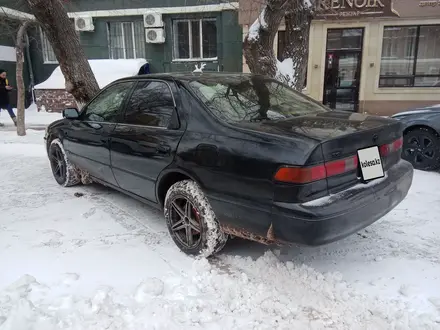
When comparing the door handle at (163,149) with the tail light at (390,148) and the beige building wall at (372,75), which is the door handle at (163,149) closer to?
the tail light at (390,148)

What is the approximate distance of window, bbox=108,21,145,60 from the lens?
1622 cm

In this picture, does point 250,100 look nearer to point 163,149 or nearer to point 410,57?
point 163,149

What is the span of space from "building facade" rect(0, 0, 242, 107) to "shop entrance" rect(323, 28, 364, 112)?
11.7 ft

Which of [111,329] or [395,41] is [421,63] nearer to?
[395,41]

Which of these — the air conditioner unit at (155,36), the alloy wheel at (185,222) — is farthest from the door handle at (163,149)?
the air conditioner unit at (155,36)

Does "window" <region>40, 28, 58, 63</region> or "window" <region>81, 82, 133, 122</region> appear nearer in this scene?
"window" <region>81, 82, 133, 122</region>

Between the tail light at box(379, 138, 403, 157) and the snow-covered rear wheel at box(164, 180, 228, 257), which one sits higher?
the tail light at box(379, 138, 403, 157)

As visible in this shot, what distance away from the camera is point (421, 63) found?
13570mm

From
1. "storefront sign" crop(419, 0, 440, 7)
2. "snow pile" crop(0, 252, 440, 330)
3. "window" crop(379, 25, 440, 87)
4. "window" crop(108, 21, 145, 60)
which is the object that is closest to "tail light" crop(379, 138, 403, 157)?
"snow pile" crop(0, 252, 440, 330)

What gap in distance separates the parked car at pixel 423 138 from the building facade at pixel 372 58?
27.8ft

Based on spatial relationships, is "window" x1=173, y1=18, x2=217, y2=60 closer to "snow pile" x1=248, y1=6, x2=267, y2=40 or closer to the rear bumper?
"snow pile" x1=248, y1=6, x2=267, y2=40

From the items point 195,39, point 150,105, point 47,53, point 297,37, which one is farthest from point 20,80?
point 47,53

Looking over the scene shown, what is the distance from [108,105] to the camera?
423 cm

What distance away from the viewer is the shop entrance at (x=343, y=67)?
13.5 m
